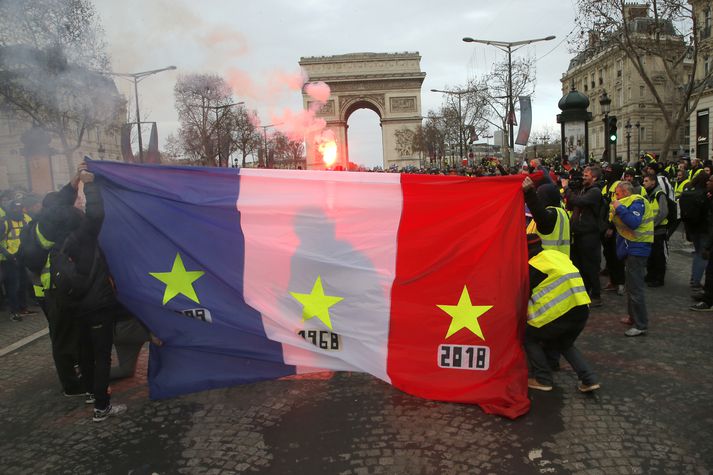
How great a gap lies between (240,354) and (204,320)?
1.39 feet

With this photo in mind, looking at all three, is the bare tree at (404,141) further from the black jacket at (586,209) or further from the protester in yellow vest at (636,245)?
the protester in yellow vest at (636,245)

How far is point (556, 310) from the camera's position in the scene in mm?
4090

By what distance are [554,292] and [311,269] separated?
1978 mm

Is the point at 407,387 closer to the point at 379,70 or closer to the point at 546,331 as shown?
the point at 546,331

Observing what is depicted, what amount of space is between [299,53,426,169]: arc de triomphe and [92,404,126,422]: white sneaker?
5740 cm

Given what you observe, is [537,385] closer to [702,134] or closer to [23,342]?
[23,342]

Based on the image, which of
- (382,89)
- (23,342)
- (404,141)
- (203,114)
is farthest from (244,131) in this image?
(23,342)

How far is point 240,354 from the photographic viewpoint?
14.7 ft

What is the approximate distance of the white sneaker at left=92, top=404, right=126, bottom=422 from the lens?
14.0ft

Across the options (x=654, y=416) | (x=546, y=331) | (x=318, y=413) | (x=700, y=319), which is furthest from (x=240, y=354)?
(x=700, y=319)

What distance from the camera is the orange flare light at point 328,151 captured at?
166 feet

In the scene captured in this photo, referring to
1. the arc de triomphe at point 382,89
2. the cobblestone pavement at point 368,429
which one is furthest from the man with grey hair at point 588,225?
the arc de triomphe at point 382,89

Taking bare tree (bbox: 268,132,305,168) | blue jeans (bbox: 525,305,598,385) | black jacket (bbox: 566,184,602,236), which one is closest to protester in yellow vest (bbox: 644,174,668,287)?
black jacket (bbox: 566,184,602,236)

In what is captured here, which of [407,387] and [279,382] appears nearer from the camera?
[407,387]
